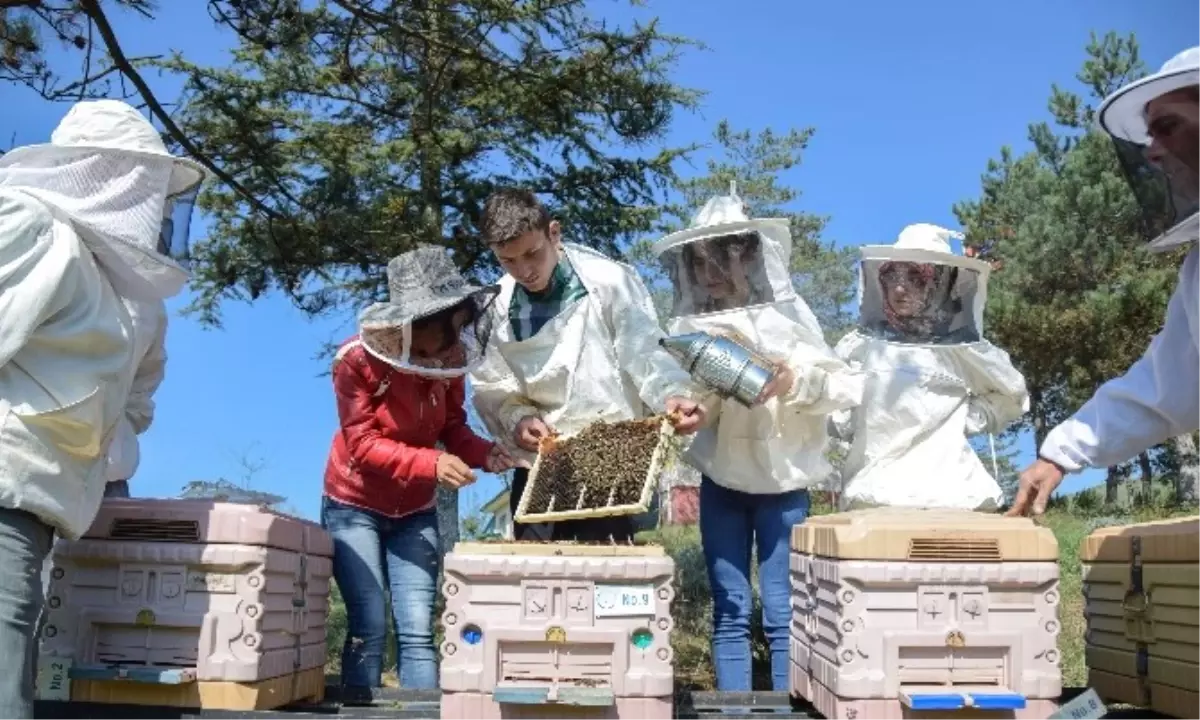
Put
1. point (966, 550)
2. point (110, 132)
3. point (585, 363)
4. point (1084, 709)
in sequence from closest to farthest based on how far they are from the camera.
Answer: point (1084, 709) < point (966, 550) < point (110, 132) < point (585, 363)

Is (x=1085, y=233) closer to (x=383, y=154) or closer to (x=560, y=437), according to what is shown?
(x=383, y=154)

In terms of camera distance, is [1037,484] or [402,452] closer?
[1037,484]

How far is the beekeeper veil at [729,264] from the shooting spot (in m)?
4.12

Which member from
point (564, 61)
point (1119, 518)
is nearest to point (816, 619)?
point (564, 61)

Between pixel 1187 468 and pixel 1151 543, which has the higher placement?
pixel 1187 468

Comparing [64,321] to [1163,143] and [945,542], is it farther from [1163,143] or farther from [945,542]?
[1163,143]

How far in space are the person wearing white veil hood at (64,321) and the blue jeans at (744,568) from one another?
84.8 inches

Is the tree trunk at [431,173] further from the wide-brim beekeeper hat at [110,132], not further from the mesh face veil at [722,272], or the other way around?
the wide-brim beekeeper hat at [110,132]

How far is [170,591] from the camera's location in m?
2.92

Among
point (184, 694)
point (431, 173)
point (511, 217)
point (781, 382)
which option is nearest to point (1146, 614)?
point (781, 382)

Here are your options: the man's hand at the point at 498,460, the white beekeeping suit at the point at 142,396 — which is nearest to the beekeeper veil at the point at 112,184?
the white beekeeping suit at the point at 142,396

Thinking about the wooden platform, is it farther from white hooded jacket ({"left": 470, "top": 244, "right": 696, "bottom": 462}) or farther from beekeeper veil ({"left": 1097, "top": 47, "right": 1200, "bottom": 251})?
beekeeper veil ({"left": 1097, "top": 47, "right": 1200, "bottom": 251})

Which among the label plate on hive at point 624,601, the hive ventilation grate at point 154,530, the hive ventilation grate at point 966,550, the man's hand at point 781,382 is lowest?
the label plate on hive at point 624,601

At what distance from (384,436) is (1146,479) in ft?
61.0
